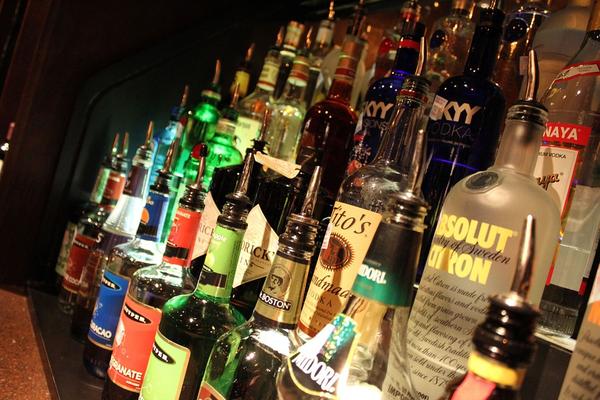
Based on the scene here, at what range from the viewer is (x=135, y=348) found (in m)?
0.71

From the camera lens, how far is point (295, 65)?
975mm

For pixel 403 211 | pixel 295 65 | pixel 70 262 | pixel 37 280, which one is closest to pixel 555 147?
pixel 403 211

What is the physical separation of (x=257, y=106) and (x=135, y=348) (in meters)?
0.63

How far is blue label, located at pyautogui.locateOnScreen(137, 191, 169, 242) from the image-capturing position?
866 millimetres

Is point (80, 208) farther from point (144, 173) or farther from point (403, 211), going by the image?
point (403, 211)

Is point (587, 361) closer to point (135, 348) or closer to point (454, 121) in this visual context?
point (454, 121)

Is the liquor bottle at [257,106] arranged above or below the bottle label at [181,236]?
above

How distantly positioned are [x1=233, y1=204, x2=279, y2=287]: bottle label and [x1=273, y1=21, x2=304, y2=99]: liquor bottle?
56cm

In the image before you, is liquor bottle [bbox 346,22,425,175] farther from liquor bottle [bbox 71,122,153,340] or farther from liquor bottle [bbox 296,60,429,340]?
liquor bottle [bbox 71,122,153,340]

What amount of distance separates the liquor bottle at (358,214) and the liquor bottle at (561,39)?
192mm

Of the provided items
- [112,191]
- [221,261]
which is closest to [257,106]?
[112,191]

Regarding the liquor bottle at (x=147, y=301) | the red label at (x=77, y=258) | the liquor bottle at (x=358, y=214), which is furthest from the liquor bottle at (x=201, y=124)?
the liquor bottle at (x=358, y=214)

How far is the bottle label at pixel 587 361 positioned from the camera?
1.13 ft

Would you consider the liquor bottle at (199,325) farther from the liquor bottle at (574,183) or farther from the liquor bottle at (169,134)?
the liquor bottle at (169,134)
